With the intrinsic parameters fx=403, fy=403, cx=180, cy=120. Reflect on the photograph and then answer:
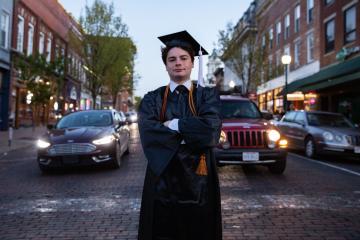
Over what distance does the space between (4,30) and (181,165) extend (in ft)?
84.6

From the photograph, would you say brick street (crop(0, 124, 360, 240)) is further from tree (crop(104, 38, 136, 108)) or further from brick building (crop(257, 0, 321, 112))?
tree (crop(104, 38, 136, 108))

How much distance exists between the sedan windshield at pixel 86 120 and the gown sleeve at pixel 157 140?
7.98 metres

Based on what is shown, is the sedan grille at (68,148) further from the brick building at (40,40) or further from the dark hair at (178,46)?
the brick building at (40,40)

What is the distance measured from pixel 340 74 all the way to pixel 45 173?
46.9ft

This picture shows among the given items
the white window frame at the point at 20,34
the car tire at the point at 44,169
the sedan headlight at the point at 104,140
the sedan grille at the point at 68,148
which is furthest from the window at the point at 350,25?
the white window frame at the point at 20,34

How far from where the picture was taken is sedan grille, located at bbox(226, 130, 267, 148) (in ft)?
28.0

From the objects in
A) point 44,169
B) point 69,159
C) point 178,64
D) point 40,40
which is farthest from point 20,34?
point 178,64

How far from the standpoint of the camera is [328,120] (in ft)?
44.3

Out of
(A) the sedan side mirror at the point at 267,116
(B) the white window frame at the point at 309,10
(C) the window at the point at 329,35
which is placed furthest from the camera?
(B) the white window frame at the point at 309,10

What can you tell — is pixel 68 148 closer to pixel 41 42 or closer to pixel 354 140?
pixel 354 140

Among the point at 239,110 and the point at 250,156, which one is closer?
the point at 250,156

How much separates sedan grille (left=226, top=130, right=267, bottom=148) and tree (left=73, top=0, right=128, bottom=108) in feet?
87.8

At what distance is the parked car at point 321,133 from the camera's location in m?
11.8

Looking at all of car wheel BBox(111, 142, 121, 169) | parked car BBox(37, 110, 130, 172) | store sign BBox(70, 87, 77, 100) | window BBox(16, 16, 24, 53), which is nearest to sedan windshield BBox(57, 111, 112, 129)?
parked car BBox(37, 110, 130, 172)
